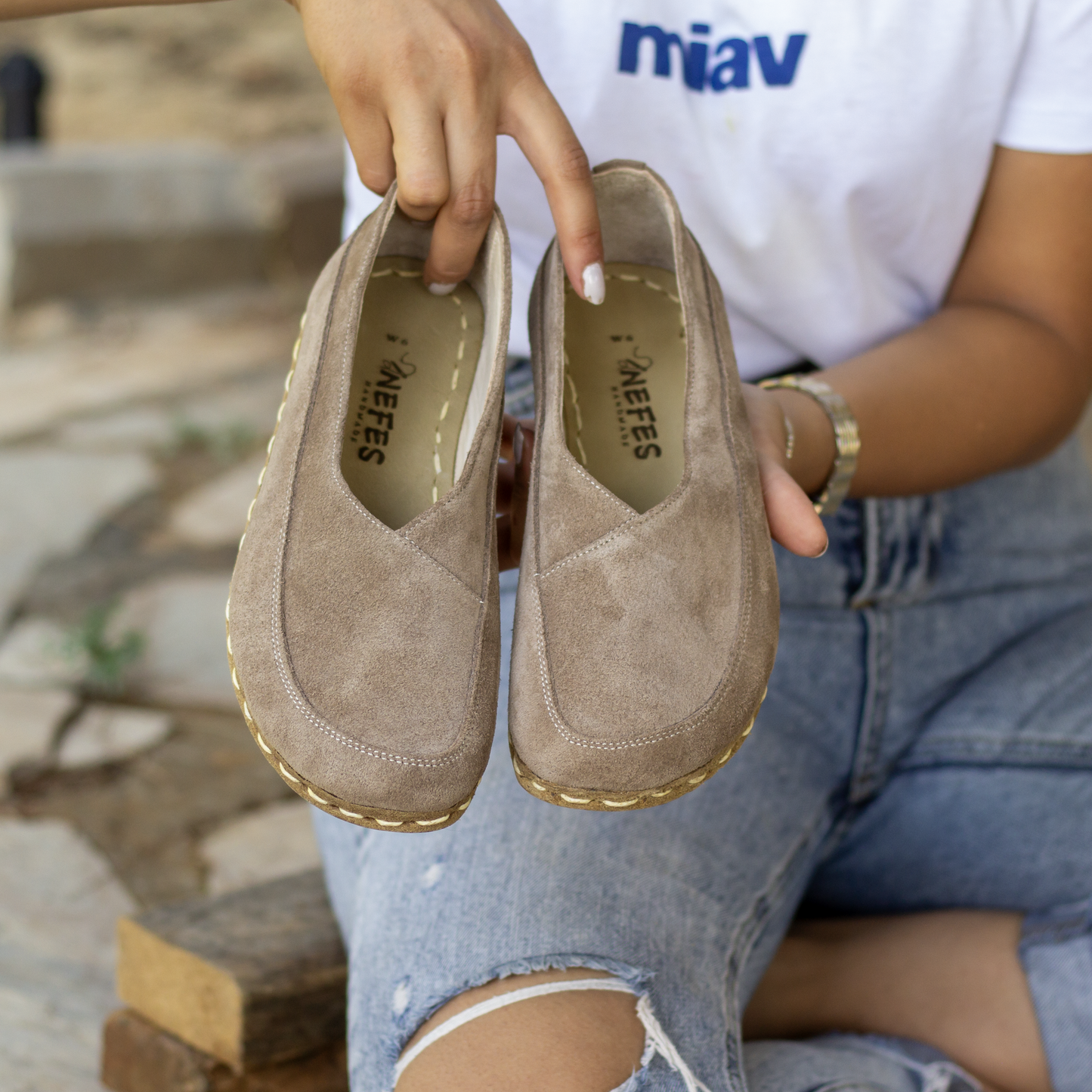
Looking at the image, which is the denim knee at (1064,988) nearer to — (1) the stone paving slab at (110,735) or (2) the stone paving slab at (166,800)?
(2) the stone paving slab at (166,800)

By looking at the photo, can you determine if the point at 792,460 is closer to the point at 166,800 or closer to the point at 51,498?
the point at 166,800

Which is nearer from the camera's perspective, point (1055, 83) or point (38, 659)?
point (1055, 83)

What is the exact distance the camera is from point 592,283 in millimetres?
823

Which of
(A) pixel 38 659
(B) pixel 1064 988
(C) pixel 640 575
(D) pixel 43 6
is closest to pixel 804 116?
(C) pixel 640 575

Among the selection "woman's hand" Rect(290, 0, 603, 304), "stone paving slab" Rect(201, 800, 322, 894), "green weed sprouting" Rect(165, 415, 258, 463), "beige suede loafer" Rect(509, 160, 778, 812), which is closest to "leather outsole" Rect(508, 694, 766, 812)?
"beige suede loafer" Rect(509, 160, 778, 812)

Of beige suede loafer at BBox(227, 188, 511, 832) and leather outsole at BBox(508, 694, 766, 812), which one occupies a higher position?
beige suede loafer at BBox(227, 188, 511, 832)

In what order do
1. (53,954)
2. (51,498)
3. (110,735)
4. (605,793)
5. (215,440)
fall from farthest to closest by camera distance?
(215,440) → (51,498) → (110,735) → (53,954) → (605,793)

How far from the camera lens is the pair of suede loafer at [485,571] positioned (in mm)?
715

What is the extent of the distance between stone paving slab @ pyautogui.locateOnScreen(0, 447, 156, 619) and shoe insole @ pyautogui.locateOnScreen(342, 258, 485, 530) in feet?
4.23

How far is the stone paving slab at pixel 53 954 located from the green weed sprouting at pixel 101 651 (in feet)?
1.08

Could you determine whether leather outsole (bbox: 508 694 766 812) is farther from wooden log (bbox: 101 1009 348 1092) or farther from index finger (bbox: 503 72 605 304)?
wooden log (bbox: 101 1009 348 1092)

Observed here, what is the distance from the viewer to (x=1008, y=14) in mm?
1019

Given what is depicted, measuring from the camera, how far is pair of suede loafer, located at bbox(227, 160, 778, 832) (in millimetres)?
→ 715

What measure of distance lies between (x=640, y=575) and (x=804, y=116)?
502mm
